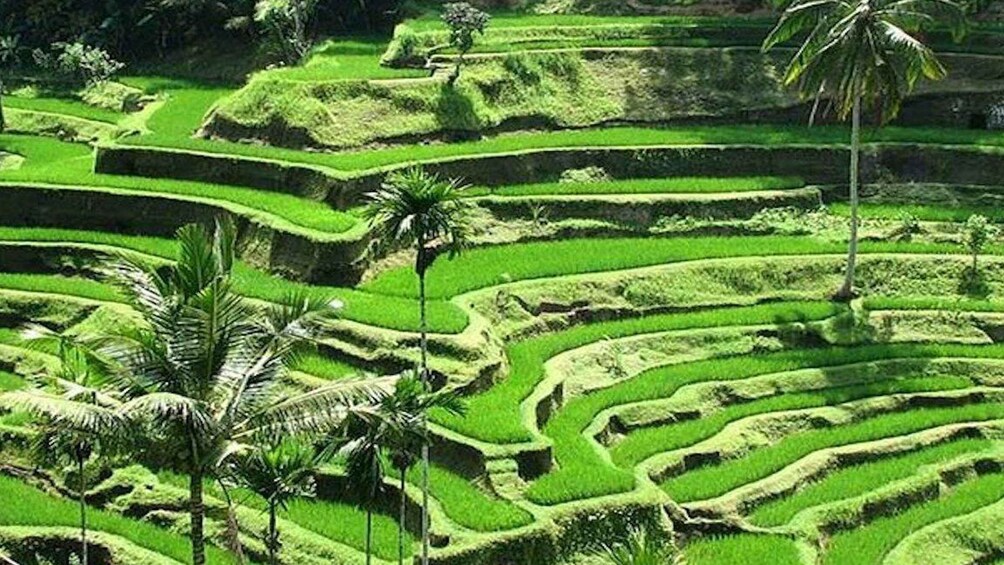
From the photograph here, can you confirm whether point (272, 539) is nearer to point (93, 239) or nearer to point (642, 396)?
point (642, 396)

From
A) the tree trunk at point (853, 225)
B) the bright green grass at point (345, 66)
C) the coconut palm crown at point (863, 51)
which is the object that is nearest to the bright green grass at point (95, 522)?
the tree trunk at point (853, 225)

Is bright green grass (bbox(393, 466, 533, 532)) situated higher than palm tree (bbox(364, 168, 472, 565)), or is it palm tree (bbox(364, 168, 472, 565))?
palm tree (bbox(364, 168, 472, 565))

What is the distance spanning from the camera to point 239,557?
17.0 metres

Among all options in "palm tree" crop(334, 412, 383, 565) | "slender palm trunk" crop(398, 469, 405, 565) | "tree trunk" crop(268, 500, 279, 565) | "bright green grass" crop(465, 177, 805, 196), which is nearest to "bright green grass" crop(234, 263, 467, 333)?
"tree trunk" crop(268, 500, 279, 565)

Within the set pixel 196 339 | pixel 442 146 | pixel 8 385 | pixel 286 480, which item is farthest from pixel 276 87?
pixel 196 339

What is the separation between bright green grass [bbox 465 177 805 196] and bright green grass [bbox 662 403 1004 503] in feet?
31.1

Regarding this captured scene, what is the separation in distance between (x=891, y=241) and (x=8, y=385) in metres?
20.6

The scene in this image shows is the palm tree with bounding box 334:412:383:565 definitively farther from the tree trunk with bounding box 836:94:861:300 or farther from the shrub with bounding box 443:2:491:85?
the shrub with bounding box 443:2:491:85

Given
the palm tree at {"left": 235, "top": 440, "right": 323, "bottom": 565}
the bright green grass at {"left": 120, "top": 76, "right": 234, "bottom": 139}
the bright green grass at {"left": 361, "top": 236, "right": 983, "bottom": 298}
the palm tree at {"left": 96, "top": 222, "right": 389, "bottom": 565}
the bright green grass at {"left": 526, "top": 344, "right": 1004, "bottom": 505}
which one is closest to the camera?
the palm tree at {"left": 96, "top": 222, "right": 389, "bottom": 565}

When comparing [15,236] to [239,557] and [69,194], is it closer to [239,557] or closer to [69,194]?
[69,194]

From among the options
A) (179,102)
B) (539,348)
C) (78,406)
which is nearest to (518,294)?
(539,348)

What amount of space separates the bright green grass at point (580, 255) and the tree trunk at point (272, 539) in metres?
9.27

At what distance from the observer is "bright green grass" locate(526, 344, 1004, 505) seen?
73.2 feet

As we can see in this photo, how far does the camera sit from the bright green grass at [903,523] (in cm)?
2219
